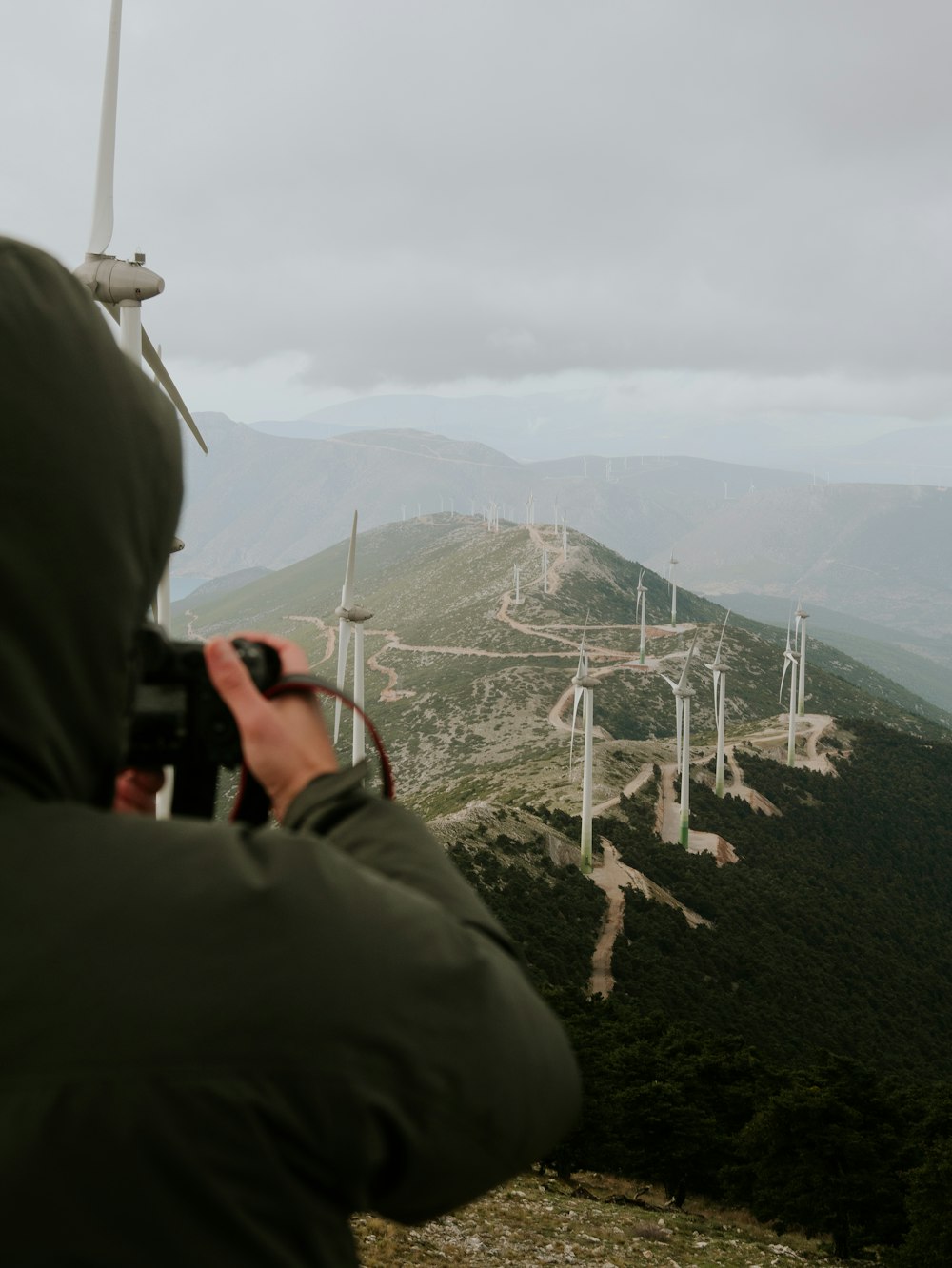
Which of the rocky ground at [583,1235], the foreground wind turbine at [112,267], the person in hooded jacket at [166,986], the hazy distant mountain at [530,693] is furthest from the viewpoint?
the hazy distant mountain at [530,693]

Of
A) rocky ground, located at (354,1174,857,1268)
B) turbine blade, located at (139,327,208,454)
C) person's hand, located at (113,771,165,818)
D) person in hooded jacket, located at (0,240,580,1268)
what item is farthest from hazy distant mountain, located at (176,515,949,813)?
person in hooded jacket, located at (0,240,580,1268)

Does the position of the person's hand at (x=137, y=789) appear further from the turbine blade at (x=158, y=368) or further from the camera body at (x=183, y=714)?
the turbine blade at (x=158, y=368)

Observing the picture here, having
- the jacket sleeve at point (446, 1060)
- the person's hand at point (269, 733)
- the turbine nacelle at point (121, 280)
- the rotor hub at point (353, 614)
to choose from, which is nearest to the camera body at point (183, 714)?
Answer: the person's hand at point (269, 733)

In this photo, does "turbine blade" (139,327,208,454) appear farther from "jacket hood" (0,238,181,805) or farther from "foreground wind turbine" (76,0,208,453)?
"jacket hood" (0,238,181,805)

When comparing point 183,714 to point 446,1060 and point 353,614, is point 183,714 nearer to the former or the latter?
point 446,1060

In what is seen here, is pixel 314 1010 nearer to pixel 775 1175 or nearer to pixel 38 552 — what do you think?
pixel 38 552
